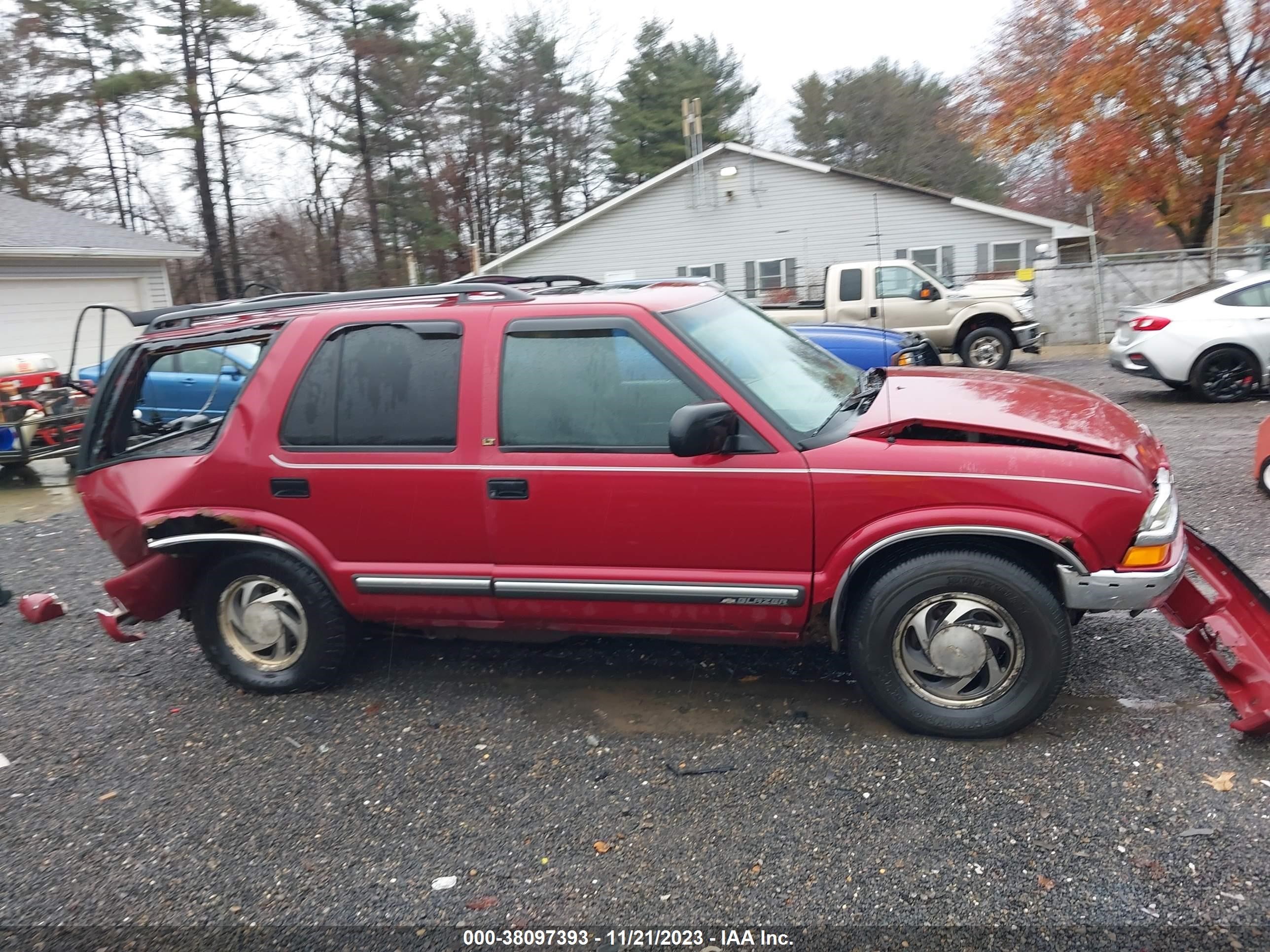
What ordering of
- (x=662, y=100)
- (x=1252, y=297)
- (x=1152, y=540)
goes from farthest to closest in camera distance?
(x=662, y=100) < (x=1252, y=297) < (x=1152, y=540)

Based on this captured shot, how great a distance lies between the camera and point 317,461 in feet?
13.2

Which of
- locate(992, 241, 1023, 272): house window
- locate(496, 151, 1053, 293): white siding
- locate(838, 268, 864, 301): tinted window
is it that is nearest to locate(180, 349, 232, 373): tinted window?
locate(838, 268, 864, 301): tinted window

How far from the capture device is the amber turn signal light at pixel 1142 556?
332cm

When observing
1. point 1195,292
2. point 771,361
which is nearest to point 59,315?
point 771,361

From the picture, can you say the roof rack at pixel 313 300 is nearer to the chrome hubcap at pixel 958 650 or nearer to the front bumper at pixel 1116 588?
the chrome hubcap at pixel 958 650

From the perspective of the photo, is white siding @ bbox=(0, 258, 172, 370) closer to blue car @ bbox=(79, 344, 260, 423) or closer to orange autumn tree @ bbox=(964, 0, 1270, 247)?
blue car @ bbox=(79, 344, 260, 423)

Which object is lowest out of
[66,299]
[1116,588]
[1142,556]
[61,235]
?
[1116,588]

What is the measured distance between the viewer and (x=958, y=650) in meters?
3.47

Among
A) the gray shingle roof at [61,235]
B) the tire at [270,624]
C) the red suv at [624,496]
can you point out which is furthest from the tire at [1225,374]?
the gray shingle roof at [61,235]

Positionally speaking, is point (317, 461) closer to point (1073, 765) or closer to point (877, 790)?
point (877, 790)

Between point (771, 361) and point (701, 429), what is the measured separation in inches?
34.5

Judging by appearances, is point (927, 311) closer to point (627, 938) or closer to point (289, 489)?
point (289, 489)

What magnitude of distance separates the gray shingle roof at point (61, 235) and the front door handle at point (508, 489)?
1649cm

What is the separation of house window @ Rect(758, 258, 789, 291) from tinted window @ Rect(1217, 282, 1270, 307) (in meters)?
15.6
